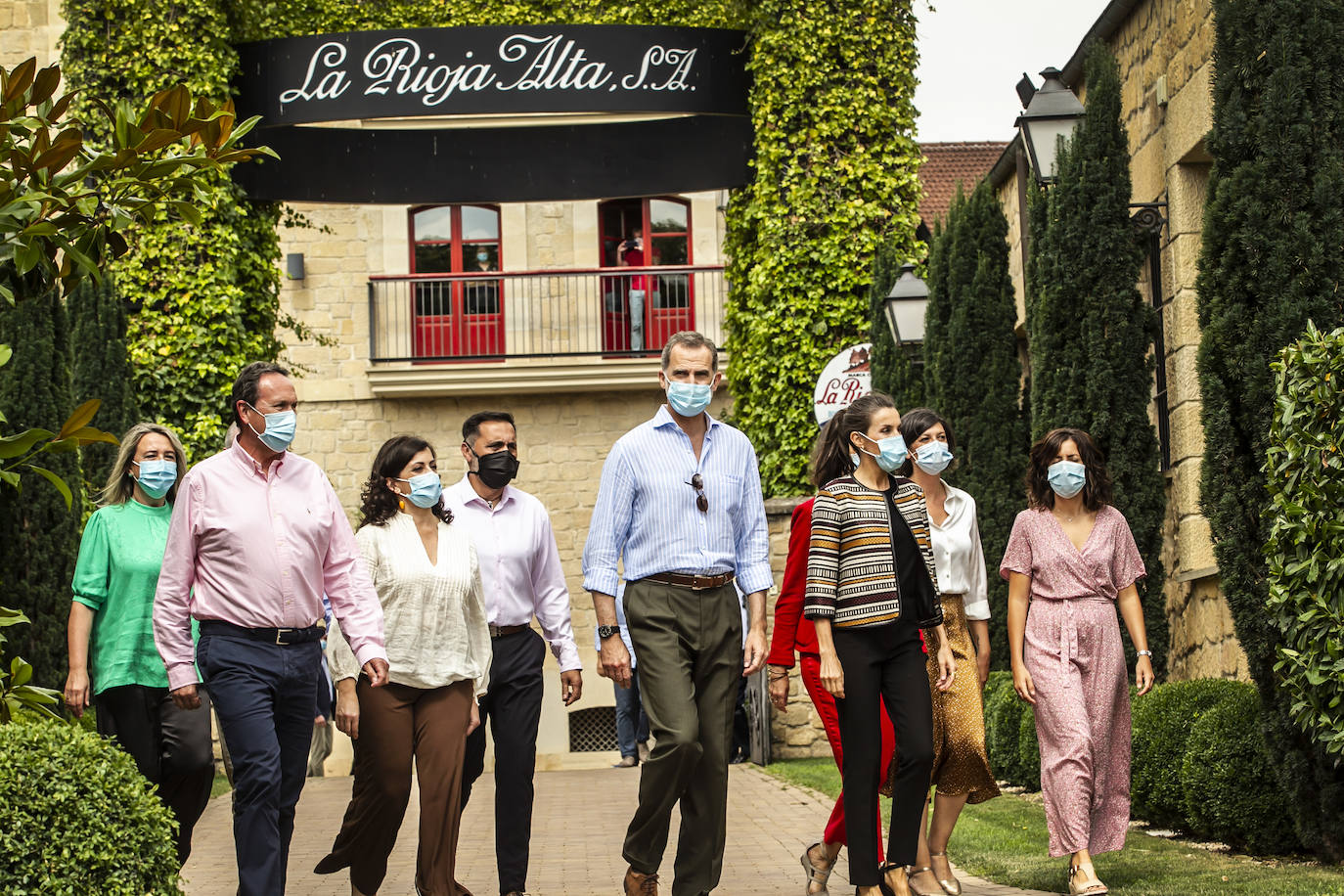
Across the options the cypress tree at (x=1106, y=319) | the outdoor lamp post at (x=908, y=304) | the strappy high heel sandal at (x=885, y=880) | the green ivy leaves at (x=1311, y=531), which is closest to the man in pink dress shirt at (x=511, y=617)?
the strappy high heel sandal at (x=885, y=880)

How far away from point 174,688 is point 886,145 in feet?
39.8

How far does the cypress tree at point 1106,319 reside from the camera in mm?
11617

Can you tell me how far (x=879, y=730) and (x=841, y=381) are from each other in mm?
9776

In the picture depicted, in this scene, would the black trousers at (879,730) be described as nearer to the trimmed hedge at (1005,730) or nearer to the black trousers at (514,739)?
the black trousers at (514,739)

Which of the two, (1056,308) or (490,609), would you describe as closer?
(490,609)

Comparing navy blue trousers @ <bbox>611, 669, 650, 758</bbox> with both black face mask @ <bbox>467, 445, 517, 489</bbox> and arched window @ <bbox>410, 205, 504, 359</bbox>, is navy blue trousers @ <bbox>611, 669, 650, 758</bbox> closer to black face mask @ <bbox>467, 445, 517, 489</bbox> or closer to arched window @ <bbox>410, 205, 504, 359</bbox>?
arched window @ <bbox>410, 205, 504, 359</bbox>

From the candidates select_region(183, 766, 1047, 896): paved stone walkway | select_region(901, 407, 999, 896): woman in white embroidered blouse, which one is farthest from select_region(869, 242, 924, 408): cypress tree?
select_region(901, 407, 999, 896): woman in white embroidered blouse

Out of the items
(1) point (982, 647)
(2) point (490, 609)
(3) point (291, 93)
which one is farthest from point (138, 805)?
(3) point (291, 93)

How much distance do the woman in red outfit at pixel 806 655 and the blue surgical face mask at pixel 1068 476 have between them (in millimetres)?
1346

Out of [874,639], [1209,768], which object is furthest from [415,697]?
[1209,768]

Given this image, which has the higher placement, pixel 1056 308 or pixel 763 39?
pixel 763 39

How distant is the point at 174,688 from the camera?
20.8 feet

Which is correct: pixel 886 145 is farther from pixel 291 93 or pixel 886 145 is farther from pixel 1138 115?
pixel 291 93

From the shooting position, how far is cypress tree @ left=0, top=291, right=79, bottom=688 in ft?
42.2
